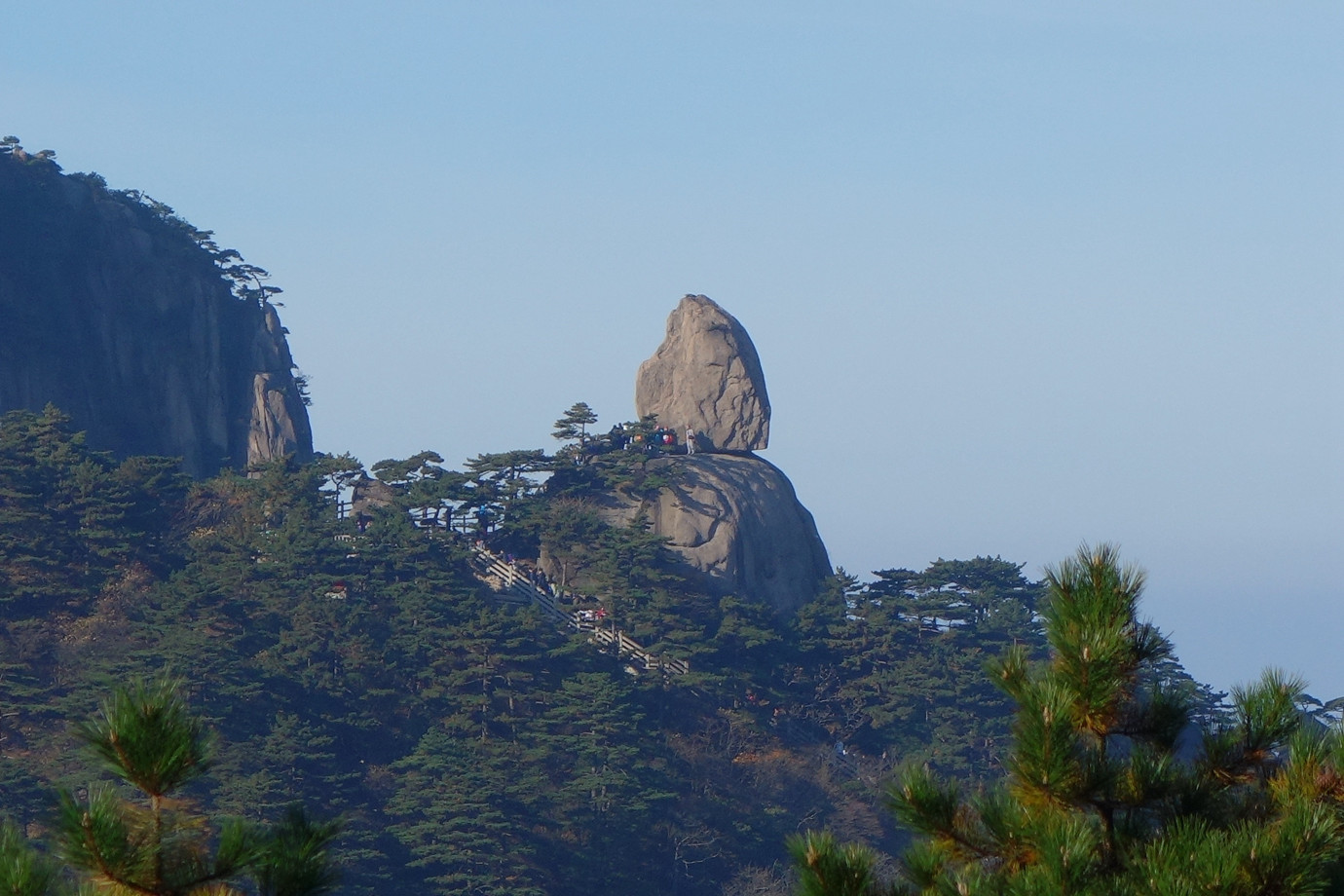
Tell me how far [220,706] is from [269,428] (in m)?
17.6

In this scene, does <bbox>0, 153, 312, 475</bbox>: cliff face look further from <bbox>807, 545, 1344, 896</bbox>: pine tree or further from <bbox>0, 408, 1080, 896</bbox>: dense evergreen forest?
<bbox>807, 545, 1344, 896</bbox>: pine tree

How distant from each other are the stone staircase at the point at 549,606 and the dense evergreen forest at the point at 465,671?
1.26ft

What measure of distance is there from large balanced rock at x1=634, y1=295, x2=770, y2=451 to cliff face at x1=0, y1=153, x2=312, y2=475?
12.2 meters

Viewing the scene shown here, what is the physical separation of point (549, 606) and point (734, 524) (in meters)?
4.66

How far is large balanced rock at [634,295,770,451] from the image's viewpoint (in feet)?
123

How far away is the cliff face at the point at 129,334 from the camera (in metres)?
40.4

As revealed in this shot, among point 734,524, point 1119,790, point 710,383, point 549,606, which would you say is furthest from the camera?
point 710,383

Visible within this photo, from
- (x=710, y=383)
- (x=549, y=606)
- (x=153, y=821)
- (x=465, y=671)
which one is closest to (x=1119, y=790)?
(x=153, y=821)

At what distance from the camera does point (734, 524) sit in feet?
116

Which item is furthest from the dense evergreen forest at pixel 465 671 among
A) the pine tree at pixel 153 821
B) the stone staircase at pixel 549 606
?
the pine tree at pixel 153 821

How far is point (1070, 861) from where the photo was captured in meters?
5.62

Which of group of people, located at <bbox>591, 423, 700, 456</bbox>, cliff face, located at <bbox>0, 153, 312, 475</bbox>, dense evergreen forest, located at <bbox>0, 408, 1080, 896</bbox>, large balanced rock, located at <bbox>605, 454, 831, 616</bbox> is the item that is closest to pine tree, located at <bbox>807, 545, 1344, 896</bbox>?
dense evergreen forest, located at <bbox>0, 408, 1080, 896</bbox>

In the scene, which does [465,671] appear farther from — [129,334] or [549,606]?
[129,334]

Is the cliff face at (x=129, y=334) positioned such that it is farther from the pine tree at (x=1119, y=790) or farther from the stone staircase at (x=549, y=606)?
the pine tree at (x=1119, y=790)
